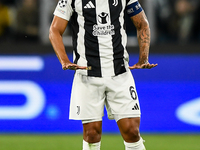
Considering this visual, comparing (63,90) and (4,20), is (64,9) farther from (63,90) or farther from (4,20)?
(4,20)

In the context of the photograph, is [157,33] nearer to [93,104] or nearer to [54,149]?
[54,149]

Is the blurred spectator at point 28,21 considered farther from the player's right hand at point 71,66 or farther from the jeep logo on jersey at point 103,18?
the player's right hand at point 71,66

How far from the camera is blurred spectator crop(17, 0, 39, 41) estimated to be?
7.64 m

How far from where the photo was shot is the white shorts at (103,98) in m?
4.36

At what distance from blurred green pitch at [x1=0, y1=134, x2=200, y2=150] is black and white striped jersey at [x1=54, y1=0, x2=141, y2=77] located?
6.90ft

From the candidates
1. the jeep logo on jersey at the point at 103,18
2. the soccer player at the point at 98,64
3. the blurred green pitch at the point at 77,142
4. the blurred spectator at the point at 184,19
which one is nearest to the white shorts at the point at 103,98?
the soccer player at the point at 98,64

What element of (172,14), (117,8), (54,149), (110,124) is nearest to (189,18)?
(172,14)

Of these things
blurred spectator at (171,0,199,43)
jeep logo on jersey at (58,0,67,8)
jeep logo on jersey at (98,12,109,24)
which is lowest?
blurred spectator at (171,0,199,43)

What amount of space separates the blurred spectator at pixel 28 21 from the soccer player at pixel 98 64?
3.36m

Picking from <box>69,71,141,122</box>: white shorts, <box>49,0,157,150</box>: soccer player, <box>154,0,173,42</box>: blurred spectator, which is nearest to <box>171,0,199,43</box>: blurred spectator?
<box>154,0,173,42</box>: blurred spectator

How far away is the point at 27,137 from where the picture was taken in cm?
710

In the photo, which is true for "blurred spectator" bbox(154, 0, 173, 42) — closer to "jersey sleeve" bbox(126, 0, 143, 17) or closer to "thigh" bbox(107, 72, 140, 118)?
"jersey sleeve" bbox(126, 0, 143, 17)

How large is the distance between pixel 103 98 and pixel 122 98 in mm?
176

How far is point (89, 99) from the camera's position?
14.4 feet
